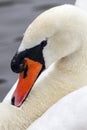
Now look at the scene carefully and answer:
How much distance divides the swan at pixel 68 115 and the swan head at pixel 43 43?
0.94ft

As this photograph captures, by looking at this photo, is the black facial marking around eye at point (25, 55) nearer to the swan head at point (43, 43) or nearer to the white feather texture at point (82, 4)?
the swan head at point (43, 43)

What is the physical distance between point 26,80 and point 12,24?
2.94 meters

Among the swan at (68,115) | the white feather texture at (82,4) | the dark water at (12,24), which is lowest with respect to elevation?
the dark water at (12,24)

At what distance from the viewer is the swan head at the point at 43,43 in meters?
4.16

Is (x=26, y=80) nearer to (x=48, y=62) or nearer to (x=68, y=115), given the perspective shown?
(x=48, y=62)

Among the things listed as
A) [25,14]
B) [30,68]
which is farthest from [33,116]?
[25,14]

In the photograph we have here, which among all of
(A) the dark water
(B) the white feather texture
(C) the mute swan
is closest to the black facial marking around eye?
(C) the mute swan

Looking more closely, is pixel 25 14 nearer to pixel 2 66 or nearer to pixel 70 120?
pixel 2 66

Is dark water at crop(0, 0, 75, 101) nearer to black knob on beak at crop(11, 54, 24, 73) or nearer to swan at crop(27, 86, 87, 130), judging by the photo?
black knob on beak at crop(11, 54, 24, 73)

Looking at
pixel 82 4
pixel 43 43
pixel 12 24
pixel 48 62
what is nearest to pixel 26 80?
pixel 48 62

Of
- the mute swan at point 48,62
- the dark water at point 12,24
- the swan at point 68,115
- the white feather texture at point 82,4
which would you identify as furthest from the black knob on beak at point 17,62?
the dark water at point 12,24

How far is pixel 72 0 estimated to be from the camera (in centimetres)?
768

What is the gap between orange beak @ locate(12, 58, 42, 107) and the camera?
170 inches

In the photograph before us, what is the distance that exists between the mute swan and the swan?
292 millimetres
